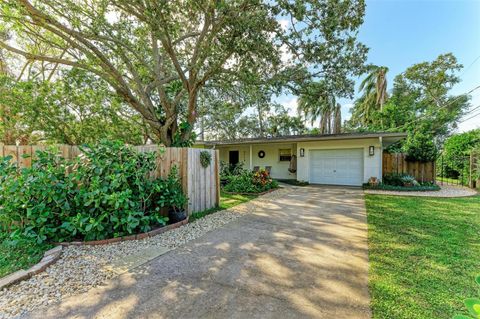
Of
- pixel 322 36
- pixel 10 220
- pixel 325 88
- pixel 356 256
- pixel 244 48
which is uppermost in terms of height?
pixel 322 36

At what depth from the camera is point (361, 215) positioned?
556cm

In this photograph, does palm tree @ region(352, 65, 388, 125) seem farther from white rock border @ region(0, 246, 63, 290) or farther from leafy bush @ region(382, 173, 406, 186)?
white rock border @ region(0, 246, 63, 290)

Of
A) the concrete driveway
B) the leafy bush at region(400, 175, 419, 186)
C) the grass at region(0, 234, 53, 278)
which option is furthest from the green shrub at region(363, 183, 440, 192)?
the grass at region(0, 234, 53, 278)

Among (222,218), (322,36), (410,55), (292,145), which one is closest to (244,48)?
(322,36)

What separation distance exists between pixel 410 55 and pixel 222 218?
69.3 feet

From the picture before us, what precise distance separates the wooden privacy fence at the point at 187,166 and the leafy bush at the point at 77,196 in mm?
354

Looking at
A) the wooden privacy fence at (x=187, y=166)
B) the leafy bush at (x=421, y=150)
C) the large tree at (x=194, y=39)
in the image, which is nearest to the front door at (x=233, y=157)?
the large tree at (x=194, y=39)

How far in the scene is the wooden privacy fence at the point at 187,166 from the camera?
3985 millimetres

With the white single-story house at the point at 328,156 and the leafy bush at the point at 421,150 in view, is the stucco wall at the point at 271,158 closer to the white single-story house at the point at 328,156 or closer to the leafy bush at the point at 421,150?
the white single-story house at the point at 328,156

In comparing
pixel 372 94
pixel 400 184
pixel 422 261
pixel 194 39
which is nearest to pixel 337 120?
pixel 372 94

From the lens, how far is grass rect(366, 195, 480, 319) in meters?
2.17

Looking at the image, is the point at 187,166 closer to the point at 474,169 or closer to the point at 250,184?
the point at 250,184

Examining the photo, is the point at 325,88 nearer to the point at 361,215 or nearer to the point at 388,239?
the point at 361,215

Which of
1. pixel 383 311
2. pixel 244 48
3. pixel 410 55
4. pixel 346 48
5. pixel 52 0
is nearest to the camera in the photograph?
pixel 383 311
